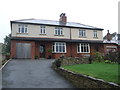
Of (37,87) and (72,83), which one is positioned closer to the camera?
(37,87)

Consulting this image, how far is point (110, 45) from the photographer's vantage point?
3175 cm

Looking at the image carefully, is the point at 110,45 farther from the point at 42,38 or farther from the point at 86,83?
the point at 86,83

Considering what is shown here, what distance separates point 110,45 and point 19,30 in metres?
18.5

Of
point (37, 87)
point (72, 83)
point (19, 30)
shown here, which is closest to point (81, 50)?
point (19, 30)

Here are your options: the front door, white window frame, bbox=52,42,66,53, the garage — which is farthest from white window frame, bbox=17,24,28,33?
white window frame, bbox=52,42,66,53

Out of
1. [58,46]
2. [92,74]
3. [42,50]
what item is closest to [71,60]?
[58,46]

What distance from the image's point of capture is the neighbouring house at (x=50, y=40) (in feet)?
80.7

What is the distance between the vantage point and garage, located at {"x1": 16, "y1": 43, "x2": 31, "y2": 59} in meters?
24.3

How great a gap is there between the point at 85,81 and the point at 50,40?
17222 mm

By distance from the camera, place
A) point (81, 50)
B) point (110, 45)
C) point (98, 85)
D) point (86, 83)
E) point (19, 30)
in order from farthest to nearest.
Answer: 1. point (110, 45)
2. point (81, 50)
3. point (19, 30)
4. point (86, 83)
5. point (98, 85)

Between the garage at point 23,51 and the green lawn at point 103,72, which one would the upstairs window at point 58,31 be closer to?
the garage at point 23,51

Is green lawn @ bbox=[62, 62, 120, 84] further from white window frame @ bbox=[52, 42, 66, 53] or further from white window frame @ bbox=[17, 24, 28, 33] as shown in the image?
white window frame @ bbox=[17, 24, 28, 33]

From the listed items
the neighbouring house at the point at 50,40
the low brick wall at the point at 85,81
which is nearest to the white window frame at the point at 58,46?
the neighbouring house at the point at 50,40

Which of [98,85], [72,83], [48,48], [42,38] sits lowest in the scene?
[72,83]
